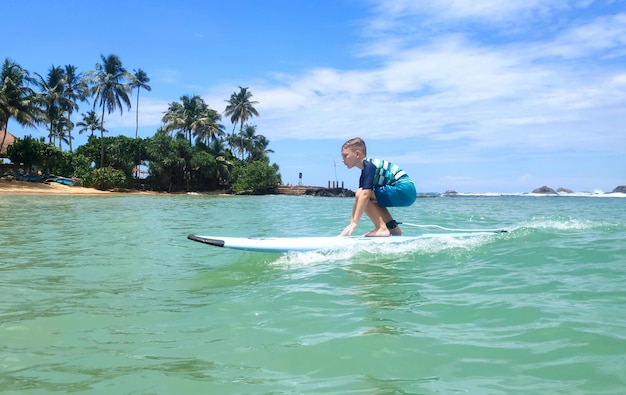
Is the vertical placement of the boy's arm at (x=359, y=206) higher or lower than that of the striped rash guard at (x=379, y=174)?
lower

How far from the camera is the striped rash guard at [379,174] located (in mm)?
6535

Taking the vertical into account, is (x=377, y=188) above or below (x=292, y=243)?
above

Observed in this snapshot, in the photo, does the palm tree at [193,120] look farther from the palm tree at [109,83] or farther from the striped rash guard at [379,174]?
the striped rash guard at [379,174]

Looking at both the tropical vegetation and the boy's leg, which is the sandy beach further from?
the boy's leg

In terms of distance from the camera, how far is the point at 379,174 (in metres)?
A: 6.75

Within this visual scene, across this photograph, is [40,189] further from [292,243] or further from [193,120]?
[292,243]

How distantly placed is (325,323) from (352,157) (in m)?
3.60

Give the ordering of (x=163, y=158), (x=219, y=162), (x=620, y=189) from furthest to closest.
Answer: (x=620, y=189) → (x=219, y=162) → (x=163, y=158)

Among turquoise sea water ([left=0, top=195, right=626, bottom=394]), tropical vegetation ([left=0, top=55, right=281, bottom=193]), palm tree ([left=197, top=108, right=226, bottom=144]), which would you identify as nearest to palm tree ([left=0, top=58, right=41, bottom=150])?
tropical vegetation ([left=0, top=55, right=281, bottom=193])

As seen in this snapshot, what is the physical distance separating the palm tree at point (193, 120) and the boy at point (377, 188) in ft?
170

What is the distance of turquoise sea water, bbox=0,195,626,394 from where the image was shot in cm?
238

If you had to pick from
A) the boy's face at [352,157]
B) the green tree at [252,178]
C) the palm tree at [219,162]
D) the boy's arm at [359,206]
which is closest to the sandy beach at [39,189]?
the palm tree at [219,162]

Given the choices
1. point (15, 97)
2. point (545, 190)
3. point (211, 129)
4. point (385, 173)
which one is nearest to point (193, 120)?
point (211, 129)

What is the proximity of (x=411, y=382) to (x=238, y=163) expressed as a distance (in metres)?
57.5
